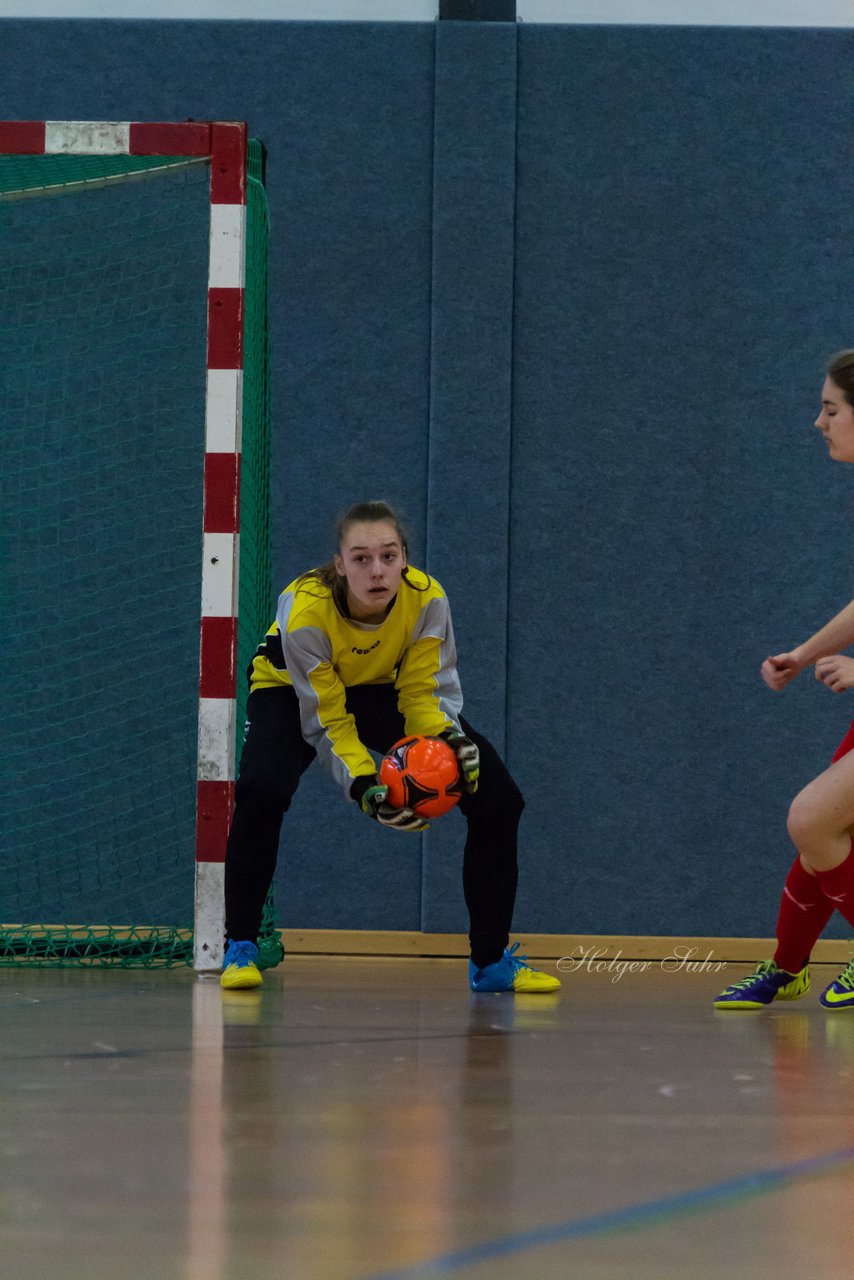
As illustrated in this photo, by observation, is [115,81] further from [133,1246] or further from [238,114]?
[133,1246]

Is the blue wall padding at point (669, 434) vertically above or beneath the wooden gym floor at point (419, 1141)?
above

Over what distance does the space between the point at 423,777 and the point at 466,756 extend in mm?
129

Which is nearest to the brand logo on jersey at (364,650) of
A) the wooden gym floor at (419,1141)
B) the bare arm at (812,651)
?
the wooden gym floor at (419,1141)

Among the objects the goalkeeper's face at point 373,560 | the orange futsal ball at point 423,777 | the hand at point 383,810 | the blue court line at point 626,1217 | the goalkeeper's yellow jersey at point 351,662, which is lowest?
the blue court line at point 626,1217

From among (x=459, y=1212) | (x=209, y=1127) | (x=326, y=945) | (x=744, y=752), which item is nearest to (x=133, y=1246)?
(x=459, y=1212)

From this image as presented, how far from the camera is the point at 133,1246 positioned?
144 cm

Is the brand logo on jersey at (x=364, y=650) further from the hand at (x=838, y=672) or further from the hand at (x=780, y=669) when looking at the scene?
the hand at (x=838, y=672)

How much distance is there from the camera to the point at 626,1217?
156 centimetres

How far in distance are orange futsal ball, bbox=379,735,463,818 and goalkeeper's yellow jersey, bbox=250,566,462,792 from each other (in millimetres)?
133

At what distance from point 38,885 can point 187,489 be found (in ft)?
4.42

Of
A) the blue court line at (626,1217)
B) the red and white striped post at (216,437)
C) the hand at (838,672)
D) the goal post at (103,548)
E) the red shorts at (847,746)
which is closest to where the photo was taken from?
the blue court line at (626,1217)

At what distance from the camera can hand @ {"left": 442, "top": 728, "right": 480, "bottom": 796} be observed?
11.0 feet

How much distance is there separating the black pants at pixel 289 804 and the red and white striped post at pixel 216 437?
193mm

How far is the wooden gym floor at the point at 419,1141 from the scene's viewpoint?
4.69ft
